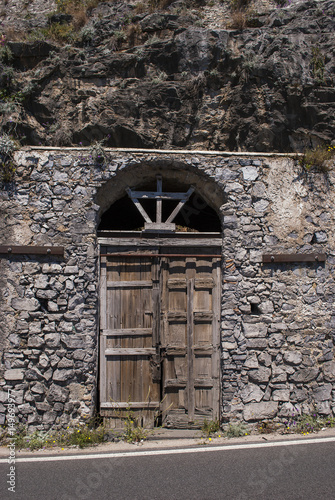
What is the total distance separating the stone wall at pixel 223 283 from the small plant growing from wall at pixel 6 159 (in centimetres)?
11

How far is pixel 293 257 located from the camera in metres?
5.62

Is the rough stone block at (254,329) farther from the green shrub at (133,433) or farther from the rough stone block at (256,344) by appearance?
the green shrub at (133,433)

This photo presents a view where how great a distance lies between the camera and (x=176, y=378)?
5641 mm

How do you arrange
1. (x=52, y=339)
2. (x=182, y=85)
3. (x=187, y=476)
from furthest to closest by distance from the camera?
(x=182, y=85) → (x=52, y=339) → (x=187, y=476)

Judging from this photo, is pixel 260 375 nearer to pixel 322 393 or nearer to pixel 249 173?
pixel 322 393

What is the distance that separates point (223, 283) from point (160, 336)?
1.32 m

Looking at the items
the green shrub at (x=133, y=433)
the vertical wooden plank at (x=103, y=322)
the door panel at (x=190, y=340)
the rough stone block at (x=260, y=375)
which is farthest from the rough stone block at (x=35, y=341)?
the rough stone block at (x=260, y=375)

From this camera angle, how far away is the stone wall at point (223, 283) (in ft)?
17.4

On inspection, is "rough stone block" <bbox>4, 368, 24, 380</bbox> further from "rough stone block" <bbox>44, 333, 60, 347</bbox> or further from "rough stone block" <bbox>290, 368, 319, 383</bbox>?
"rough stone block" <bbox>290, 368, 319, 383</bbox>

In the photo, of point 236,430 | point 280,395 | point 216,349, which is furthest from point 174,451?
point 280,395

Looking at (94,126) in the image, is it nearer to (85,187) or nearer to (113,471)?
(85,187)

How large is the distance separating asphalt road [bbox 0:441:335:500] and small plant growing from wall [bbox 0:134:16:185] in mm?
3946

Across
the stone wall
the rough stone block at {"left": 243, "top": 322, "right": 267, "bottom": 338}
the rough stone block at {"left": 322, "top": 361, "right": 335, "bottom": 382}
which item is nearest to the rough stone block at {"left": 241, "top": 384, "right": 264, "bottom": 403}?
the stone wall

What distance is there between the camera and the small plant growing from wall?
545cm
